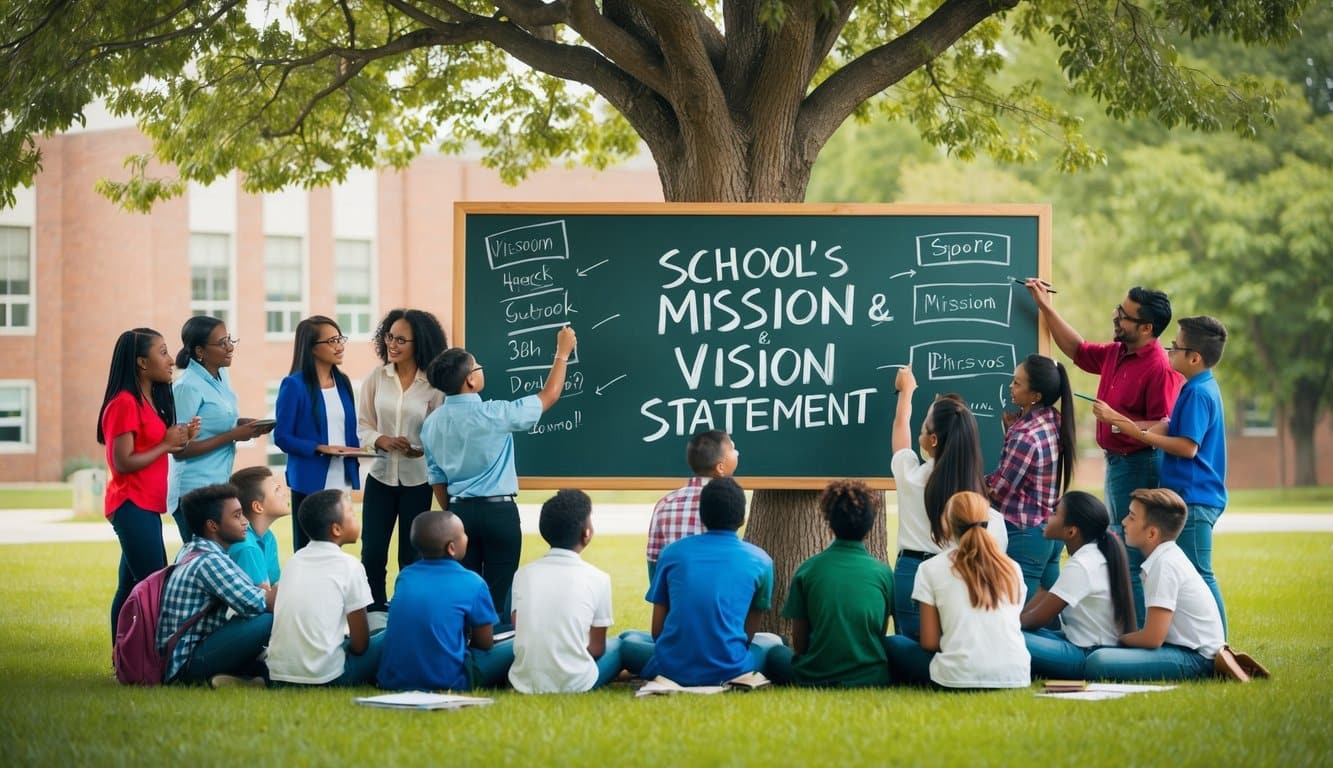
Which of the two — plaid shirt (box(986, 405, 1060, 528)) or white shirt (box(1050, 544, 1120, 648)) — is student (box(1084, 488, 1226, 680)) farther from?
plaid shirt (box(986, 405, 1060, 528))

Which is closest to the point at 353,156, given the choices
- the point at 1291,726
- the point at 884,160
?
the point at 1291,726

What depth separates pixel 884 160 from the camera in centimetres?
4203

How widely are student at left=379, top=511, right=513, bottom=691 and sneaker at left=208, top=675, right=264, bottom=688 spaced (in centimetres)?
60

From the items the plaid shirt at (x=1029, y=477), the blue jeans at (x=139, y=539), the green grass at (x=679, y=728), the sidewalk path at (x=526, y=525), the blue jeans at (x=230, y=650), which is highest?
the plaid shirt at (x=1029, y=477)

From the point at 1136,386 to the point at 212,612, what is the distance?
469 centimetres

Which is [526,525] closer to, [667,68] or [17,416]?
[667,68]

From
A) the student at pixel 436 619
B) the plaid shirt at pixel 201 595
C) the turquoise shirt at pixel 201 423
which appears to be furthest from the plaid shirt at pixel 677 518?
the turquoise shirt at pixel 201 423

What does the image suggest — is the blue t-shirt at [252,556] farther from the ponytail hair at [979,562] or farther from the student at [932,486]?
the ponytail hair at [979,562]

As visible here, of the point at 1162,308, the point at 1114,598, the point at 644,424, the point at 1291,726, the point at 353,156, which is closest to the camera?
the point at 1291,726

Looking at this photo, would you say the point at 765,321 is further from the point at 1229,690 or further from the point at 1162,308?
the point at 1229,690

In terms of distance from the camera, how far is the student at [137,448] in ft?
23.5

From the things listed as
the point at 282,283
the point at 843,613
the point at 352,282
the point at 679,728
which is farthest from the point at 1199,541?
the point at 352,282

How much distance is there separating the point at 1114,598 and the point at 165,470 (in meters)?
4.73

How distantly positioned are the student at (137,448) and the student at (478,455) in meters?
1.33
